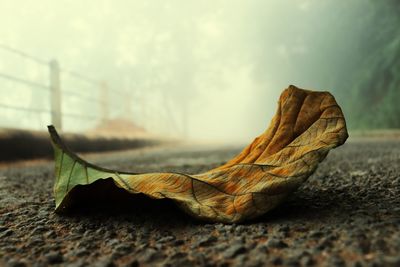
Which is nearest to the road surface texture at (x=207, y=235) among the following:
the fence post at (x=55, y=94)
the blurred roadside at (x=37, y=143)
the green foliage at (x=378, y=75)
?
the blurred roadside at (x=37, y=143)

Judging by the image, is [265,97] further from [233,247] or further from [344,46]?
[233,247]

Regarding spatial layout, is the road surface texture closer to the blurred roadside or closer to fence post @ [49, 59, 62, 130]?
the blurred roadside

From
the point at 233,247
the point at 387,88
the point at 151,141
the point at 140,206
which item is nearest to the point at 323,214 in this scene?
the point at 233,247

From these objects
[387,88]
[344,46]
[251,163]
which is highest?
[344,46]

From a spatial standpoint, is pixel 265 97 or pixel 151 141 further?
pixel 265 97

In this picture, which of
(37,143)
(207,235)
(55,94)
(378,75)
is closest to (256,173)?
(207,235)

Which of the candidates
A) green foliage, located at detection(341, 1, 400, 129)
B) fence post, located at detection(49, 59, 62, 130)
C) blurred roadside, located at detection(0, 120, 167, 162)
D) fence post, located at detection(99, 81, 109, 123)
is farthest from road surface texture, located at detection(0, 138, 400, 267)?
fence post, located at detection(99, 81, 109, 123)
